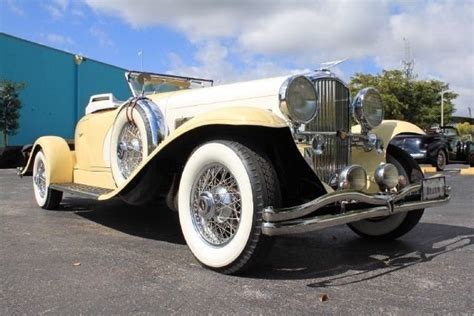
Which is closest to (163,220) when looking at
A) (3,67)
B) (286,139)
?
(286,139)

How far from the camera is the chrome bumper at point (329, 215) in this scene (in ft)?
11.1

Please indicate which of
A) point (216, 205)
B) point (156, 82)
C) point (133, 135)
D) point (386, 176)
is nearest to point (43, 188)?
point (156, 82)

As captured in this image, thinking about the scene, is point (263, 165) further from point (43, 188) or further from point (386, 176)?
point (43, 188)

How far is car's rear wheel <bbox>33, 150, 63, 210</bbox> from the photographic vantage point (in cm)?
698

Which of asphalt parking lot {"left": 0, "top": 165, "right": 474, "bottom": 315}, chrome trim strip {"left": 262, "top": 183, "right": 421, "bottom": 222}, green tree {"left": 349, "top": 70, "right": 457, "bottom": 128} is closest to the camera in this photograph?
asphalt parking lot {"left": 0, "top": 165, "right": 474, "bottom": 315}

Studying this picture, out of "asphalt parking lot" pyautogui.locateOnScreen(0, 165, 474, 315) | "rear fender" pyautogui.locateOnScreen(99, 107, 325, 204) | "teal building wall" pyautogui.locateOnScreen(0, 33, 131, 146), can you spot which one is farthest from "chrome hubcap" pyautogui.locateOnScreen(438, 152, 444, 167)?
"rear fender" pyautogui.locateOnScreen(99, 107, 325, 204)

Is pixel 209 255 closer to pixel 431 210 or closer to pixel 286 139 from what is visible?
pixel 286 139

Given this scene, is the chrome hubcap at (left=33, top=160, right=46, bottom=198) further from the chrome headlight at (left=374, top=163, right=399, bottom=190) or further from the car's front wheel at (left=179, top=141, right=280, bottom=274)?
the chrome headlight at (left=374, top=163, right=399, bottom=190)

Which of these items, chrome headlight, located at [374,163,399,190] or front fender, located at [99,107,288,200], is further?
chrome headlight, located at [374,163,399,190]

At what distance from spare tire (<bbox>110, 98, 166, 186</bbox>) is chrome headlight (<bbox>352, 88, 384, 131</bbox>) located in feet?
6.09

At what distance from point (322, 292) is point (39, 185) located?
518 centimetres

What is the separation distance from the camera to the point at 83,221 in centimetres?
624

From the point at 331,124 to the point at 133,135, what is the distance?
209cm

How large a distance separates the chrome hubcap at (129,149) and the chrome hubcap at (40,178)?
2149mm
